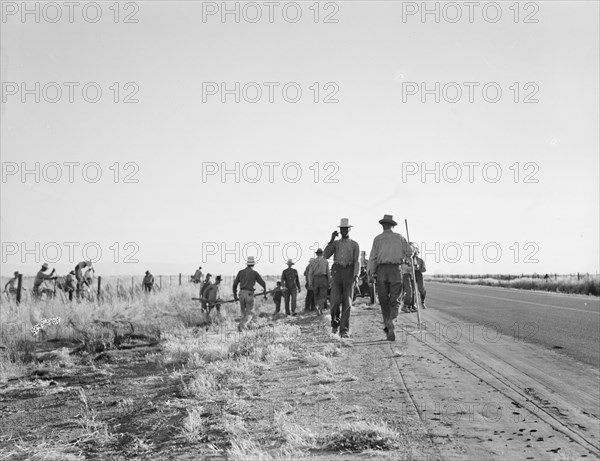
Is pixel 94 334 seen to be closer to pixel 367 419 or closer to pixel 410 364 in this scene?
pixel 410 364

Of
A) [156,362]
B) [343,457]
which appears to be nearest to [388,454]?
[343,457]

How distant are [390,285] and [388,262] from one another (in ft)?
1.45

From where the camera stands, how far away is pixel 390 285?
10.7 meters

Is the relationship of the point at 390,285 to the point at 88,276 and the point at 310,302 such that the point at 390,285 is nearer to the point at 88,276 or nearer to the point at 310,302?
the point at 310,302

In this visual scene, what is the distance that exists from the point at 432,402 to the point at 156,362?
298 inches

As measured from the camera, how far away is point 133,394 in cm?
935

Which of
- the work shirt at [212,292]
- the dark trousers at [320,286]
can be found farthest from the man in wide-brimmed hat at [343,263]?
the work shirt at [212,292]

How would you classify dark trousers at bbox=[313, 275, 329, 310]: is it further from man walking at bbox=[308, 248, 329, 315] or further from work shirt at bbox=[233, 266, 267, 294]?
work shirt at bbox=[233, 266, 267, 294]

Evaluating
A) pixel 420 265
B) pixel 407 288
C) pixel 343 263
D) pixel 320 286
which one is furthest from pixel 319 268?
pixel 343 263

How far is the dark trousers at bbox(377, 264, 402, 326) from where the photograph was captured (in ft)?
34.7

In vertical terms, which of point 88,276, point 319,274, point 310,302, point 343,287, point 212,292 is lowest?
point 310,302

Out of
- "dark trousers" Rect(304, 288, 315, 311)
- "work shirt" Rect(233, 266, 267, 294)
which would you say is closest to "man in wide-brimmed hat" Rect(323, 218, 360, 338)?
"work shirt" Rect(233, 266, 267, 294)

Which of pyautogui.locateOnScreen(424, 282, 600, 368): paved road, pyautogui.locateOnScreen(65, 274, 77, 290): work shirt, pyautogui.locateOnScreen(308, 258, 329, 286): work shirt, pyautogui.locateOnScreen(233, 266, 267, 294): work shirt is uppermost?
pyautogui.locateOnScreen(308, 258, 329, 286): work shirt

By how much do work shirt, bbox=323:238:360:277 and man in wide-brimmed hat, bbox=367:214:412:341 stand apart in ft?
1.66
